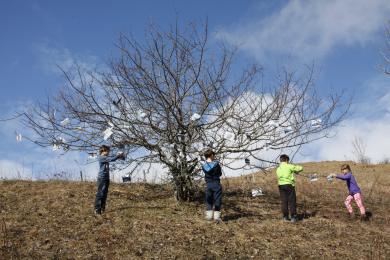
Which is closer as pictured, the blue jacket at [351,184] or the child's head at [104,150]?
the child's head at [104,150]

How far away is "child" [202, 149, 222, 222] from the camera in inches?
388

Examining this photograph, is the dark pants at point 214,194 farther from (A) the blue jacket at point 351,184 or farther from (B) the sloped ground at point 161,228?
(A) the blue jacket at point 351,184

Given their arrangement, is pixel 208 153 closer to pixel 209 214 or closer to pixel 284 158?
pixel 209 214

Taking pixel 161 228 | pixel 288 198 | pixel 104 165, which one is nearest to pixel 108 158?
pixel 104 165

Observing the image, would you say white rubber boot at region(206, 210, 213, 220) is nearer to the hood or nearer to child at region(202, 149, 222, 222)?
child at region(202, 149, 222, 222)

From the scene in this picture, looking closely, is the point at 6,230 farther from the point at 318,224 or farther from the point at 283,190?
the point at 318,224

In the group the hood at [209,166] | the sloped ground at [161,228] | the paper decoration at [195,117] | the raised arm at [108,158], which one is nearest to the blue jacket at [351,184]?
the sloped ground at [161,228]

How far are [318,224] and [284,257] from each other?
7.89 ft

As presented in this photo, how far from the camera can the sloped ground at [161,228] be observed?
8.33 metres

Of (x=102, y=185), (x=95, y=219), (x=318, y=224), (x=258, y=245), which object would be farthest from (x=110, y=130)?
(x=318, y=224)

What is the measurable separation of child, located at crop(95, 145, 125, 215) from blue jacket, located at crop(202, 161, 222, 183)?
1.72 meters

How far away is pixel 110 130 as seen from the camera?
383 inches

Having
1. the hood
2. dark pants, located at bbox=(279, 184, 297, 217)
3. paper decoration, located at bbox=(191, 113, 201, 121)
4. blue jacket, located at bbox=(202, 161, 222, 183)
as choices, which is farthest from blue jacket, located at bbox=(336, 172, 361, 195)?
paper decoration, located at bbox=(191, 113, 201, 121)

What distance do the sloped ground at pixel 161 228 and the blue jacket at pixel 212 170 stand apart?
35.1 inches
